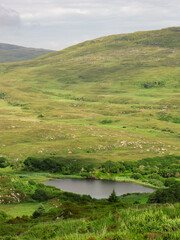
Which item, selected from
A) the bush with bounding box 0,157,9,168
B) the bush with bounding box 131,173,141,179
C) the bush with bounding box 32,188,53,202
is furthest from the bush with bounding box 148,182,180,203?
the bush with bounding box 0,157,9,168

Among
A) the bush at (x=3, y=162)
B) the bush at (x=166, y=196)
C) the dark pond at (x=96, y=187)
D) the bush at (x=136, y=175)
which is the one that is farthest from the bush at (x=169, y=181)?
the bush at (x=3, y=162)

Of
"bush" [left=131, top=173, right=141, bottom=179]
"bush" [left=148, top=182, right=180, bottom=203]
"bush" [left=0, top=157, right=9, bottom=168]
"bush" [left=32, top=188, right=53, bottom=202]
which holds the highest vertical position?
"bush" [left=148, top=182, right=180, bottom=203]

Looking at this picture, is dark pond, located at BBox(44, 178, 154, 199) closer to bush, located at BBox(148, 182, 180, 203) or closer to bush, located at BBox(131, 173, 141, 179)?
bush, located at BBox(131, 173, 141, 179)

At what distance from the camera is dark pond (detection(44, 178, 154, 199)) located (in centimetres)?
7007

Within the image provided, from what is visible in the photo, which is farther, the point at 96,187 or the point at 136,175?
the point at 136,175

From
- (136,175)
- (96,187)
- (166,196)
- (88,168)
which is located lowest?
(136,175)

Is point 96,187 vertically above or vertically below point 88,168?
below

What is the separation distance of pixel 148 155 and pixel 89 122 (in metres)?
54.8

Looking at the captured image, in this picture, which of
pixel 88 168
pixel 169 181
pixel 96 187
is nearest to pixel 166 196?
pixel 169 181

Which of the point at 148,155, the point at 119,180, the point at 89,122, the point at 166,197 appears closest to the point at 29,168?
the point at 119,180

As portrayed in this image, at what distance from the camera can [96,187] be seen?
73.9m

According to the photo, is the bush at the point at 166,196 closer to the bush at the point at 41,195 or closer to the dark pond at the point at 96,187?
the dark pond at the point at 96,187

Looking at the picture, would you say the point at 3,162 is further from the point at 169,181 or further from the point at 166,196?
the point at 166,196

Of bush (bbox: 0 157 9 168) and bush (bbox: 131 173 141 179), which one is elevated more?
bush (bbox: 0 157 9 168)
